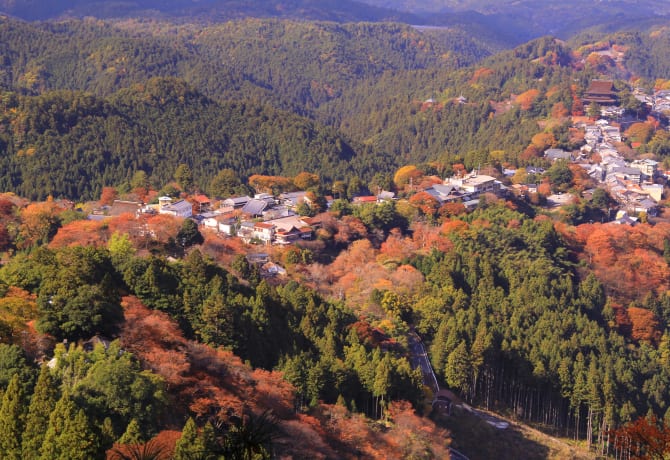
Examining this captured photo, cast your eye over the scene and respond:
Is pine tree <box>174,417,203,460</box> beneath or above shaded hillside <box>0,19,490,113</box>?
above

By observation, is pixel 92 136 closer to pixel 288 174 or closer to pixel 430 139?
pixel 288 174

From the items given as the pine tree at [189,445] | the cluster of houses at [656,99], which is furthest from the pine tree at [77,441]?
the cluster of houses at [656,99]

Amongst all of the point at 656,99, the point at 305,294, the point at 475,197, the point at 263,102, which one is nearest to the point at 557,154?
the point at 475,197

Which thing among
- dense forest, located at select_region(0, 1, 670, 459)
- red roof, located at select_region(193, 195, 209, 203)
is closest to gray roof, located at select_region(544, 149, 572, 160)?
dense forest, located at select_region(0, 1, 670, 459)

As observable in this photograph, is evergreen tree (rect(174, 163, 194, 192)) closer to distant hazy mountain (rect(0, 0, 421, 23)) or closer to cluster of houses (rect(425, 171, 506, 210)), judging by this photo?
cluster of houses (rect(425, 171, 506, 210))

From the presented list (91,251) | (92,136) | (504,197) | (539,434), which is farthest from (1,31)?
(539,434)
